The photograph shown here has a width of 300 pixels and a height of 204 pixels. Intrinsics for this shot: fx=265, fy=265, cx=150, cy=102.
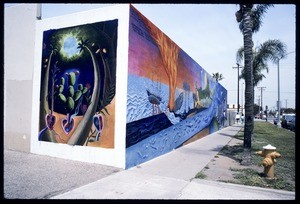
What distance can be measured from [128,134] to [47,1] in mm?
4236

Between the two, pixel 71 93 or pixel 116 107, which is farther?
pixel 71 93

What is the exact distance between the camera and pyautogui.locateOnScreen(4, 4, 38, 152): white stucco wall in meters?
9.34

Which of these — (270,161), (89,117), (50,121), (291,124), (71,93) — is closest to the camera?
(270,161)

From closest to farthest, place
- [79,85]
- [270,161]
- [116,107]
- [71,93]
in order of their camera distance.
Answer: [270,161] < [116,107] < [79,85] < [71,93]

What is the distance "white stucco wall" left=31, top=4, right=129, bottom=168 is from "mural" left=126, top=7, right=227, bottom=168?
0.18 meters

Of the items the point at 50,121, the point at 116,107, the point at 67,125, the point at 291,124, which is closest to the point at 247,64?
the point at 116,107

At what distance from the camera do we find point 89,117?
316 inches

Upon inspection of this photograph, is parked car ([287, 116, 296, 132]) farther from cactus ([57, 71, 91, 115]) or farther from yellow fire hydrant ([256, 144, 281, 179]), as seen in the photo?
cactus ([57, 71, 91, 115])

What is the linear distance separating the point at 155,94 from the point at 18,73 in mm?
5011

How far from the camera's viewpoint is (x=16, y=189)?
534 centimetres

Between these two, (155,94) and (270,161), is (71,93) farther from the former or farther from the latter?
(270,161)

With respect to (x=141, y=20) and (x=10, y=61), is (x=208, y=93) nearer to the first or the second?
(x=141, y=20)

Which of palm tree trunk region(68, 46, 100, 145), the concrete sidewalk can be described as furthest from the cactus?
the concrete sidewalk
